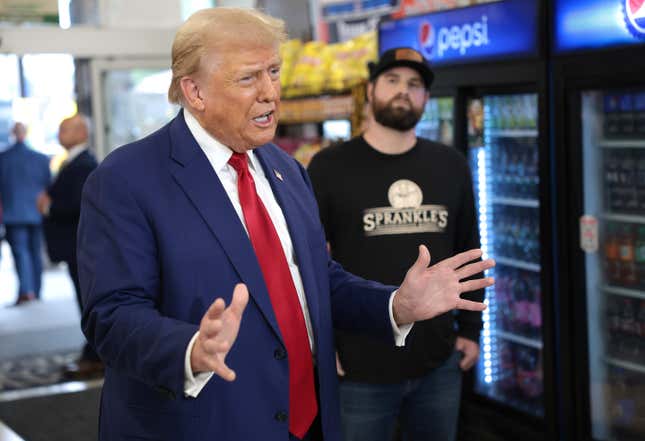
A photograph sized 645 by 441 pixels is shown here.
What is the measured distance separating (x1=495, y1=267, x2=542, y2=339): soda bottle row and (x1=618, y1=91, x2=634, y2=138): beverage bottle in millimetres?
971

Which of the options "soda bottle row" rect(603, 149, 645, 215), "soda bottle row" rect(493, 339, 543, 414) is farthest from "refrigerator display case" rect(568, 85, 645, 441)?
"soda bottle row" rect(493, 339, 543, 414)

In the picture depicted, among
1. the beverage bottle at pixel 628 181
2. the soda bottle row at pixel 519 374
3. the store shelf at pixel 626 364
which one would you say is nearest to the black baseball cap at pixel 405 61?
the beverage bottle at pixel 628 181

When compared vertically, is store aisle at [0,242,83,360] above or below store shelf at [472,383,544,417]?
below

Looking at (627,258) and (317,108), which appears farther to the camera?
(317,108)

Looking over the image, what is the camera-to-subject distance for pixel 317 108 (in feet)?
19.2

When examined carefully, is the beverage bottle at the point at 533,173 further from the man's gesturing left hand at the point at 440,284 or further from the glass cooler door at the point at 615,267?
the man's gesturing left hand at the point at 440,284

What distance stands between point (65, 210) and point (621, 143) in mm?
3583

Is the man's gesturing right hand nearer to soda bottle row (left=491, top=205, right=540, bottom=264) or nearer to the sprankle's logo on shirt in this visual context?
the sprankle's logo on shirt

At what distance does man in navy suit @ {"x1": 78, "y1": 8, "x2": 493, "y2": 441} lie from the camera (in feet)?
6.10

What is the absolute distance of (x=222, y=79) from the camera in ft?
6.29

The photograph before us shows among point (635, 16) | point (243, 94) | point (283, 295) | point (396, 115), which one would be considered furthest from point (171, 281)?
point (635, 16)

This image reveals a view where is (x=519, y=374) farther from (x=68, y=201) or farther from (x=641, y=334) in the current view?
(x=68, y=201)

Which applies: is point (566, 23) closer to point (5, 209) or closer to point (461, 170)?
point (461, 170)

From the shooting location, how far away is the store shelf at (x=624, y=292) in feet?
13.2
